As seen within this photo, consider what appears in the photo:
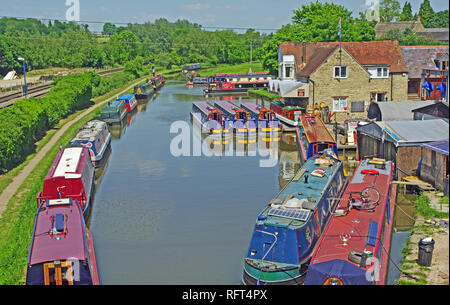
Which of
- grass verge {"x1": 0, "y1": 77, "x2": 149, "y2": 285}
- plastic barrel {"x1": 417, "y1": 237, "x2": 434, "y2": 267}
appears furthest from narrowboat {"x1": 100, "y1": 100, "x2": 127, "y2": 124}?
plastic barrel {"x1": 417, "y1": 237, "x2": 434, "y2": 267}

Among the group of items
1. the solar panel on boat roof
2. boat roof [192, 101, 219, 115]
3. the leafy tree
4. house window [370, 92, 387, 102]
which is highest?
the leafy tree

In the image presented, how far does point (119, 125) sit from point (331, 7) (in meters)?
49.4

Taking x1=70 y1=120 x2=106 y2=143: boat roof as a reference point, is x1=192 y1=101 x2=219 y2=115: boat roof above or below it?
above

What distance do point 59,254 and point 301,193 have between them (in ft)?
32.3

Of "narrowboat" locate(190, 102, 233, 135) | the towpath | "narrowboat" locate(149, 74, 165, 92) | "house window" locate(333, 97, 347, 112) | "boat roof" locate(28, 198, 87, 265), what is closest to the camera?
"boat roof" locate(28, 198, 87, 265)

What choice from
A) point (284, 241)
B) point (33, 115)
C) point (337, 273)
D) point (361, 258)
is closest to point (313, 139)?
point (284, 241)

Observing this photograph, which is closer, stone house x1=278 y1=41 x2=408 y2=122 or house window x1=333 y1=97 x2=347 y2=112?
stone house x1=278 y1=41 x2=408 y2=122

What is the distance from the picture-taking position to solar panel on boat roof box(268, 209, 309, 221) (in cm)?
1806

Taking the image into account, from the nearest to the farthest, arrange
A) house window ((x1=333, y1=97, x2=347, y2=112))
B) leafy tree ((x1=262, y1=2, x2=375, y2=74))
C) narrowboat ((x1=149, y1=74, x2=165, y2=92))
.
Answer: house window ((x1=333, y1=97, x2=347, y2=112)) < leafy tree ((x1=262, y1=2, x2=375, y2=74)) < narrowboat ((x1=149, y1=74, x2=165, y2=92))

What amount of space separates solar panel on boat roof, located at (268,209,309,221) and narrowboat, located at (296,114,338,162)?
14717 millimetres

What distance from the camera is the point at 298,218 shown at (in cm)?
1798

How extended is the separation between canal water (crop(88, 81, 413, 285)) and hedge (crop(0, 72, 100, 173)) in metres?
5.73

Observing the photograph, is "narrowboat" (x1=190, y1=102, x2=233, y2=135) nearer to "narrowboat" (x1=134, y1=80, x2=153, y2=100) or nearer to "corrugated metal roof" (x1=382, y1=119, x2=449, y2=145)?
"corrugated metal roof" (x1=382, y1=119, x2=449, y2=145)
